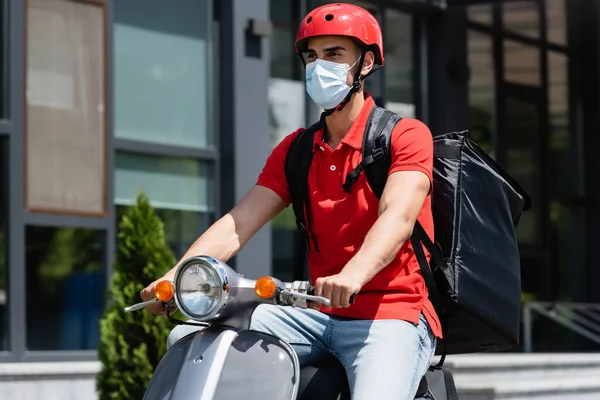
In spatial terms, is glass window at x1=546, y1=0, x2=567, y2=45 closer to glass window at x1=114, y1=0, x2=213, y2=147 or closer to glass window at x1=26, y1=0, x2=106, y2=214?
glass window at x1=114, y1=0, x2=213, y2=147

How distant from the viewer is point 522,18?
631 inches

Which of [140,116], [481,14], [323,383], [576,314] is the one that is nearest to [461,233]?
[323,383]

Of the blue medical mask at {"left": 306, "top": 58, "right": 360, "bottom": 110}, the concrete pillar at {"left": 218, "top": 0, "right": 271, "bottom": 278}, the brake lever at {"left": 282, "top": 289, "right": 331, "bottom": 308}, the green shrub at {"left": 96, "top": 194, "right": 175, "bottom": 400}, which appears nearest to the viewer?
the brake lever at {"left": 282, "top": 289, "right": 331, "bottom": 308}

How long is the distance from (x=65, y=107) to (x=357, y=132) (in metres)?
5.63

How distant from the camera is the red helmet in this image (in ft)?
11.7

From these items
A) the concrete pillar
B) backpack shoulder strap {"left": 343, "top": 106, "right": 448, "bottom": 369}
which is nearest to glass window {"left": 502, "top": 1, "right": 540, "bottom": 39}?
the concrete pillar

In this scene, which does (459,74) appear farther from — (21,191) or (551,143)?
(21,191)

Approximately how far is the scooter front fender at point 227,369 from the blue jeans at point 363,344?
23cm

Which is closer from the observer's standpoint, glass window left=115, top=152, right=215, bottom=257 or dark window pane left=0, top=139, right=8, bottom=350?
dark window pane left=0, top=139, right=8, bottom=350

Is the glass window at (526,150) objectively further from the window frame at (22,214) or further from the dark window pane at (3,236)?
the dark window pane at (3,236)

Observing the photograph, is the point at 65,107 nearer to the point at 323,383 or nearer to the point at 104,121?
the point at 104,121

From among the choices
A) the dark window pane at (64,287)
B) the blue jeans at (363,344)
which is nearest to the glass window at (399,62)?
the dark window pane at (64,287)

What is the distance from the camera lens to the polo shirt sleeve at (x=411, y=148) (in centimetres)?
348

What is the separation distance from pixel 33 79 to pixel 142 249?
2.26 meters
